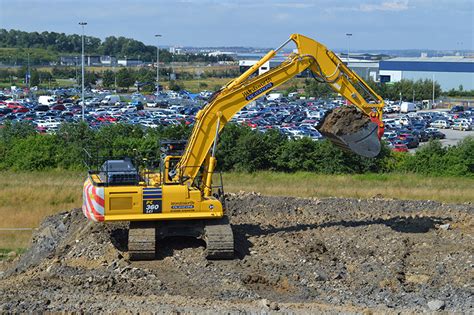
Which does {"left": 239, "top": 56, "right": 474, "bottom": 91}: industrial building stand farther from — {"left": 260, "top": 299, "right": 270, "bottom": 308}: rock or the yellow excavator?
{"left": 260, "top": 299, "right": 270, "bottom": 308}: rock

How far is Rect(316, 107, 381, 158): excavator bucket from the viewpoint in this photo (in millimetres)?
17016

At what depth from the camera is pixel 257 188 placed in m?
28.0

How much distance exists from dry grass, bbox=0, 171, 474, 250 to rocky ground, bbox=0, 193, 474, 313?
3.76 metres

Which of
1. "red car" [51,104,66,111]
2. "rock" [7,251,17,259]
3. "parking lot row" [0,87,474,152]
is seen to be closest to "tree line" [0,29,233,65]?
"parking lot row" [0,87,474,152]

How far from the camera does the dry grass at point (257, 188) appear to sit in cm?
2411

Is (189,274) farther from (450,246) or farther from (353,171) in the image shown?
(353,171)

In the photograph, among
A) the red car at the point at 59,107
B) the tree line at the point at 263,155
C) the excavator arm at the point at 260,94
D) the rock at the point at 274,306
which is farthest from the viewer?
the red car at the point at 59,107

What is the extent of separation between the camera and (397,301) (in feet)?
42.7

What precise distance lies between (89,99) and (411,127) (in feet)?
123

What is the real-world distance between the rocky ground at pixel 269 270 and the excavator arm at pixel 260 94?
1829mm

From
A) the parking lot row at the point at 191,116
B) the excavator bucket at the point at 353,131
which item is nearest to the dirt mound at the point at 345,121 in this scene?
the excavator bucket at the point at 353,131

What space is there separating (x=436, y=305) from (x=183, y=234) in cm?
570

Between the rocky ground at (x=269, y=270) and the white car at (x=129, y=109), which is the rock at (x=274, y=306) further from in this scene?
the white car at (x=129, y=109)

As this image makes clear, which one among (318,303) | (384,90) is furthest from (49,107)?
(318,303)
